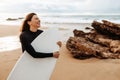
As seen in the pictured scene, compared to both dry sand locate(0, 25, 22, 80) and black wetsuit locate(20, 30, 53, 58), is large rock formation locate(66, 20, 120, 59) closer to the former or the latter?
dry sand locate(0, 25, 22, 80)

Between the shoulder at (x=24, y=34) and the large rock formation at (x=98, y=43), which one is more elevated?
the shoulder at (x=24, y=34)

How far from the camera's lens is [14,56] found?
8453mm

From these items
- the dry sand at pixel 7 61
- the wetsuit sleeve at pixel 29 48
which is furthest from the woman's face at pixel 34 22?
the dry sand at pixel 7 61

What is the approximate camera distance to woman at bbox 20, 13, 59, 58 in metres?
3.92

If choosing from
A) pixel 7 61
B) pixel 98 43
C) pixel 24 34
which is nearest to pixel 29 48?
pixel 24 34

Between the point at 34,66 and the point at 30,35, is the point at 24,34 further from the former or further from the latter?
the point at 34,66

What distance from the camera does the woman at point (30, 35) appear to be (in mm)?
3916

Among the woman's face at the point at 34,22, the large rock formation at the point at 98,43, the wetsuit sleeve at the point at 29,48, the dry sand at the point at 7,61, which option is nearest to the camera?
the wetsuit sleeve at the point at 29,48

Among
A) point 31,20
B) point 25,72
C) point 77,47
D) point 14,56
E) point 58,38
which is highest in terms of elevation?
point 31,20

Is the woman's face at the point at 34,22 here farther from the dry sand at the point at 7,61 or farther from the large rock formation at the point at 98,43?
the large rock formation at the point at 98,43

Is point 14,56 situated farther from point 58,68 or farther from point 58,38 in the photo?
point 58,38

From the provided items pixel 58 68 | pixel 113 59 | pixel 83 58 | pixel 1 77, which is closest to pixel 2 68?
pixel 1 77

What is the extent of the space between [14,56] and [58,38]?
426 cm

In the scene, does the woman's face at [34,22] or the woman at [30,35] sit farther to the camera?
the woman's face at [34,22]
